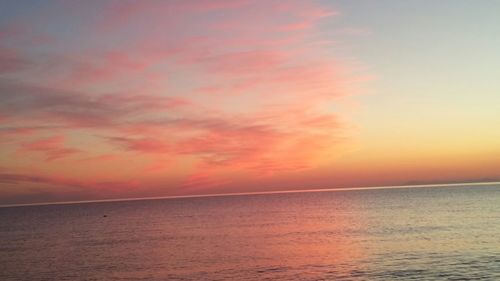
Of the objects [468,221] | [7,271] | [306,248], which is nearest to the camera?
[7,271]

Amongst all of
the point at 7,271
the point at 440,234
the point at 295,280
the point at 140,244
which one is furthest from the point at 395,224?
the point at 7,271

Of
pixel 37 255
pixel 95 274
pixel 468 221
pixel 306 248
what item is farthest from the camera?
pixel 468 221

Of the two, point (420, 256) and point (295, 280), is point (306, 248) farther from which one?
point (295, 280)

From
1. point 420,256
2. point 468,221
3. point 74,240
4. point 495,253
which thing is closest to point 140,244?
point 74,240

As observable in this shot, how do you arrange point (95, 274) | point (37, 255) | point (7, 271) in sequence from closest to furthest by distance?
1. point (95, 274)
2. point (7, 271)
3. point (37, 255)

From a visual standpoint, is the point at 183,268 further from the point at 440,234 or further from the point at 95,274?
the point at 440,234

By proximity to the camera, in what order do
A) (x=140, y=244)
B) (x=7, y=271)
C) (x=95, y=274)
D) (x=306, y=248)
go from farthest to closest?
(x=140, y=244)
(x=306, y=248)
(x=7, y=271)
(x=95, y=274)

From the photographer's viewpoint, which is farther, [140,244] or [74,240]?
[74,240]

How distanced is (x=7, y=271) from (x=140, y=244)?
96.2ft

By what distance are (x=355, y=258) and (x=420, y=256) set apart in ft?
27.9

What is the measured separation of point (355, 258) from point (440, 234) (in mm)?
29170

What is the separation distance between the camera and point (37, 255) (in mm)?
83062

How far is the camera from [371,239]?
277 feet

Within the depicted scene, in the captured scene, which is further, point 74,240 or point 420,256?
point 74,240
